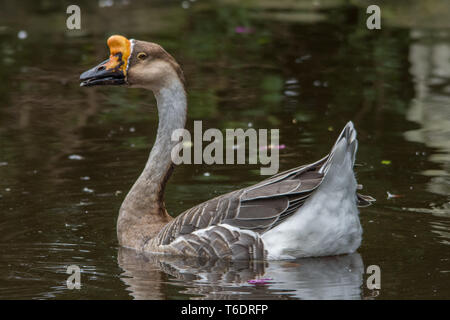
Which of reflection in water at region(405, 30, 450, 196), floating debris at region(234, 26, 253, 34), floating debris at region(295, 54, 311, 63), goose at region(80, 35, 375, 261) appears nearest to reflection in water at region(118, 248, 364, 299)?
goose at region(80, 35, 375, 261)

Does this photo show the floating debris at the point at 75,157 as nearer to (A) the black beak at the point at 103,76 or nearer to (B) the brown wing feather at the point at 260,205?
(A) the black beak at the point at 103,76

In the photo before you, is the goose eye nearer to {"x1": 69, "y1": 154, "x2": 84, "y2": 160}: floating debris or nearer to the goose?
the goose

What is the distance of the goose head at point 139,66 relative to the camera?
9109 millimetres

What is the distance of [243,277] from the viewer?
7.99m

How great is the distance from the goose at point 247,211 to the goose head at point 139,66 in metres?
0.01

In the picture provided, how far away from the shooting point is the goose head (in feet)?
29.9

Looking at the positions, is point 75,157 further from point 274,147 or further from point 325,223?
point 325,223

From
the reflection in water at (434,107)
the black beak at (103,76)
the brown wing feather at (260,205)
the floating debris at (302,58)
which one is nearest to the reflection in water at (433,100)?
the reflection in water at (434,107)

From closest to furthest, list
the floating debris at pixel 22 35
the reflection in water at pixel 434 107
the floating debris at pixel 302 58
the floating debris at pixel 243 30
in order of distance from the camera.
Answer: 1. the reflection in water at pixel 434 107
2. the floating debris at pixel 302 58
3. the floating debris at pixel 22 35
4. the floating debris at pixel 243 30

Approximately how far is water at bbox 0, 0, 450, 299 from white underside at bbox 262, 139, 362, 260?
18cm

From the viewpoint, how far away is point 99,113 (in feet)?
48.0

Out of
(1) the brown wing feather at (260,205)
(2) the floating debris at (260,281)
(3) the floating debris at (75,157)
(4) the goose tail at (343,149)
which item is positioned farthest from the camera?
(3) the floating debris at (75,157)

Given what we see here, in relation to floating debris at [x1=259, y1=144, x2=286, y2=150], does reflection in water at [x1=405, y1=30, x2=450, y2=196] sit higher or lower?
higher

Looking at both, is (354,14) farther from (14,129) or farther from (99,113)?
(14,129)
